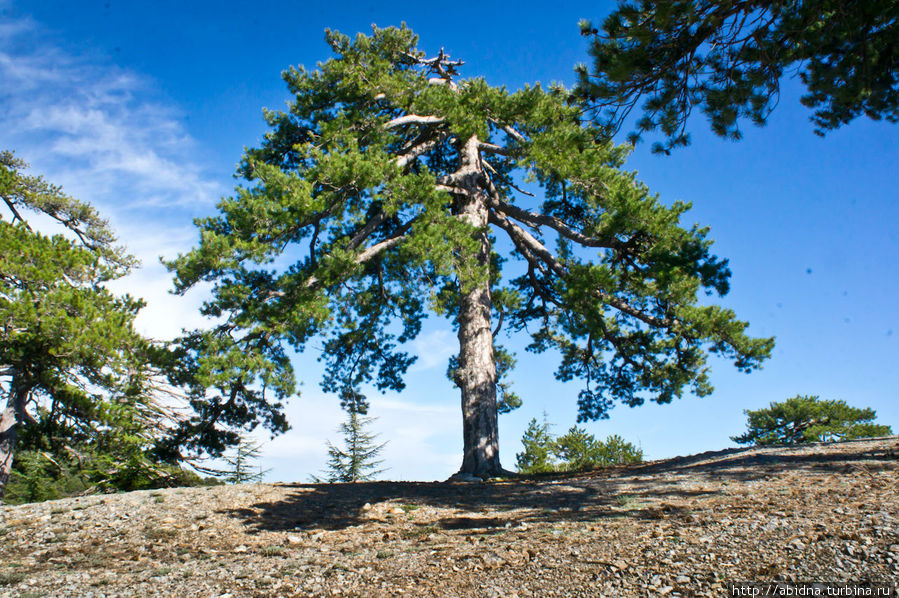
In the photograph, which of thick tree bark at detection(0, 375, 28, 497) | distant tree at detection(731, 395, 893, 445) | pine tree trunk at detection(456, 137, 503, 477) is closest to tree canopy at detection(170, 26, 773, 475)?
pine tree trunk at detection(456, 137, 503, 477)

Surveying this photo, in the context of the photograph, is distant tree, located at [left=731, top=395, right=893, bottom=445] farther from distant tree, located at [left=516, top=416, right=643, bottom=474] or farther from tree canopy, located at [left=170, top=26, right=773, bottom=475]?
tree canopy, located at [left=170, top=26, right=773, bottom=475]

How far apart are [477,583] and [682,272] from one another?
7.83m

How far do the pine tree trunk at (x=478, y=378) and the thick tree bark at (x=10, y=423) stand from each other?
26.3 feet

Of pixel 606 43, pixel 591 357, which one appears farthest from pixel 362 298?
pixel 606 43

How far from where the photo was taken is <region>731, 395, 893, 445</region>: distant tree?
25281 mm

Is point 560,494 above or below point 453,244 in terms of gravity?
below

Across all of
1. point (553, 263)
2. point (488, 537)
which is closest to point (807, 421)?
point (553, 263)

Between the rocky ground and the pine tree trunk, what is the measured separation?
7.01 ft

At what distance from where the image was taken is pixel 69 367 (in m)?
9.50

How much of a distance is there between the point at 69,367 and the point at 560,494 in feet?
28.6

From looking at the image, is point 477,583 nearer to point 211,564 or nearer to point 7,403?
point 211,564

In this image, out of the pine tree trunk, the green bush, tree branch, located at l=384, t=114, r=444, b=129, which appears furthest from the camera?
tree branch, located at l=384, t=114, r=444, b=129

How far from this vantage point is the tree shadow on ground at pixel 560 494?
5465 mm

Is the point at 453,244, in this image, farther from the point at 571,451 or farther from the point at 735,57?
the point at 571,451
